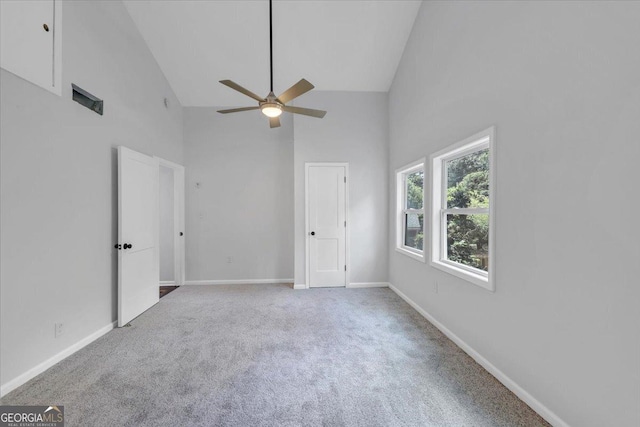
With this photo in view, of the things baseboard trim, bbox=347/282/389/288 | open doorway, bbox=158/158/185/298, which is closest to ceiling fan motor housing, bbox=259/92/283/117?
open doorway, bbox=158/158/185/298

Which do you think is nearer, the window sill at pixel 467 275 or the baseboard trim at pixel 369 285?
the window sill at pixel 467 275

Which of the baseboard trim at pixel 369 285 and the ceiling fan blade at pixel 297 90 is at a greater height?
the ceiling fan blade at pixel 297 90

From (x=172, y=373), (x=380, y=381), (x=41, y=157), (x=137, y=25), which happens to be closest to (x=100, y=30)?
(x=137, y=25)

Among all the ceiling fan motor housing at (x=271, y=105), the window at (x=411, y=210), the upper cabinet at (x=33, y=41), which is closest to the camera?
the upper cabinet at (x=33, y=41)

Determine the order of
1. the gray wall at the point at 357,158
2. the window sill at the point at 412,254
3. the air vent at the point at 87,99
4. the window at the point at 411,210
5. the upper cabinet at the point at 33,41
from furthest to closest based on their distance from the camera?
the gray wall at the point at 357,158, the window at the point at 411,210, the window sill at the point at 412,254, the air vent at the point at 87,99, the upper cabinet at the point at 33,41

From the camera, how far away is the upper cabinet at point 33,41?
6.24 ft

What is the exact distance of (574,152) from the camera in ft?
4.81

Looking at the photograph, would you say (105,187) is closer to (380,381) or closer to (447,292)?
(380,381)

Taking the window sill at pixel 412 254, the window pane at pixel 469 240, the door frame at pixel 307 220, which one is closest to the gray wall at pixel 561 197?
the window pane at pixel 469 240

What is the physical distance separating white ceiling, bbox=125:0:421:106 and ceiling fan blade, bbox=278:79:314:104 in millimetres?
1866

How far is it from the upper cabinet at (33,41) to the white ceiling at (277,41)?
139cm

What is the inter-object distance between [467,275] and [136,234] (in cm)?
366

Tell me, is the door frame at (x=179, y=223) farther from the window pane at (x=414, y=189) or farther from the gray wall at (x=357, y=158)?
the window pane at (x=414, y=189)

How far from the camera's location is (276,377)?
2078mm
